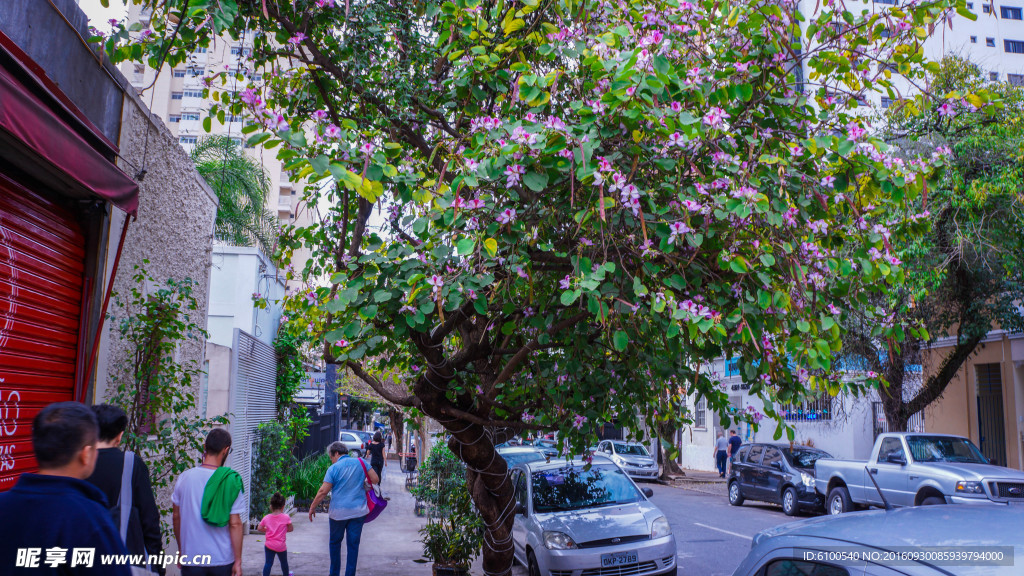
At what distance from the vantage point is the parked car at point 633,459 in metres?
25.9

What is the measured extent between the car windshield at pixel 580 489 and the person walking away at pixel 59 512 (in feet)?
23.4

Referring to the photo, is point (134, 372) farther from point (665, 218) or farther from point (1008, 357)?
point (1008, 357)

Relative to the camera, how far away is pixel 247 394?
13242 millimetres

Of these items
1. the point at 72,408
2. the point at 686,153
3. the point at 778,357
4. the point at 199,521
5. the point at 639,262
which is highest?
the point at 686,153

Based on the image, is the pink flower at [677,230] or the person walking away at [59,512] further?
the pink flower at [677,230]

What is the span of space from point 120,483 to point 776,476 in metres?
15.9

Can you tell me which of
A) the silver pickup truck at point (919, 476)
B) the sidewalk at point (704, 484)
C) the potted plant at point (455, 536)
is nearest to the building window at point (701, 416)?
the sidewalk at point (704, 484)

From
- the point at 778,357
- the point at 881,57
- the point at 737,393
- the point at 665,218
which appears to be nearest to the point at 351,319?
the point at 665,218

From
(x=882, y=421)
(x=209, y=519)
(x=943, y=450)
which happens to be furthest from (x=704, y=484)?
(x=209, y=519)

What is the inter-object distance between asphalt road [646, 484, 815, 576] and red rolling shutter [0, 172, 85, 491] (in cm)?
782

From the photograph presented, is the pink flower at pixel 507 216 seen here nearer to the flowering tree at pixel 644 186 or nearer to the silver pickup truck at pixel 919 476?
the flowering tree at pixel 644 186

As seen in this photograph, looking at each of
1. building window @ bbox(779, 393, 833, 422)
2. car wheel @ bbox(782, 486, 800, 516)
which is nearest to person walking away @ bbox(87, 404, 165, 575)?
car wheel @ bbox(782, 486, 800, 516)

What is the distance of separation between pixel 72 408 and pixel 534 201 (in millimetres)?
2795

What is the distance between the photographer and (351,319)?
4.62 m
